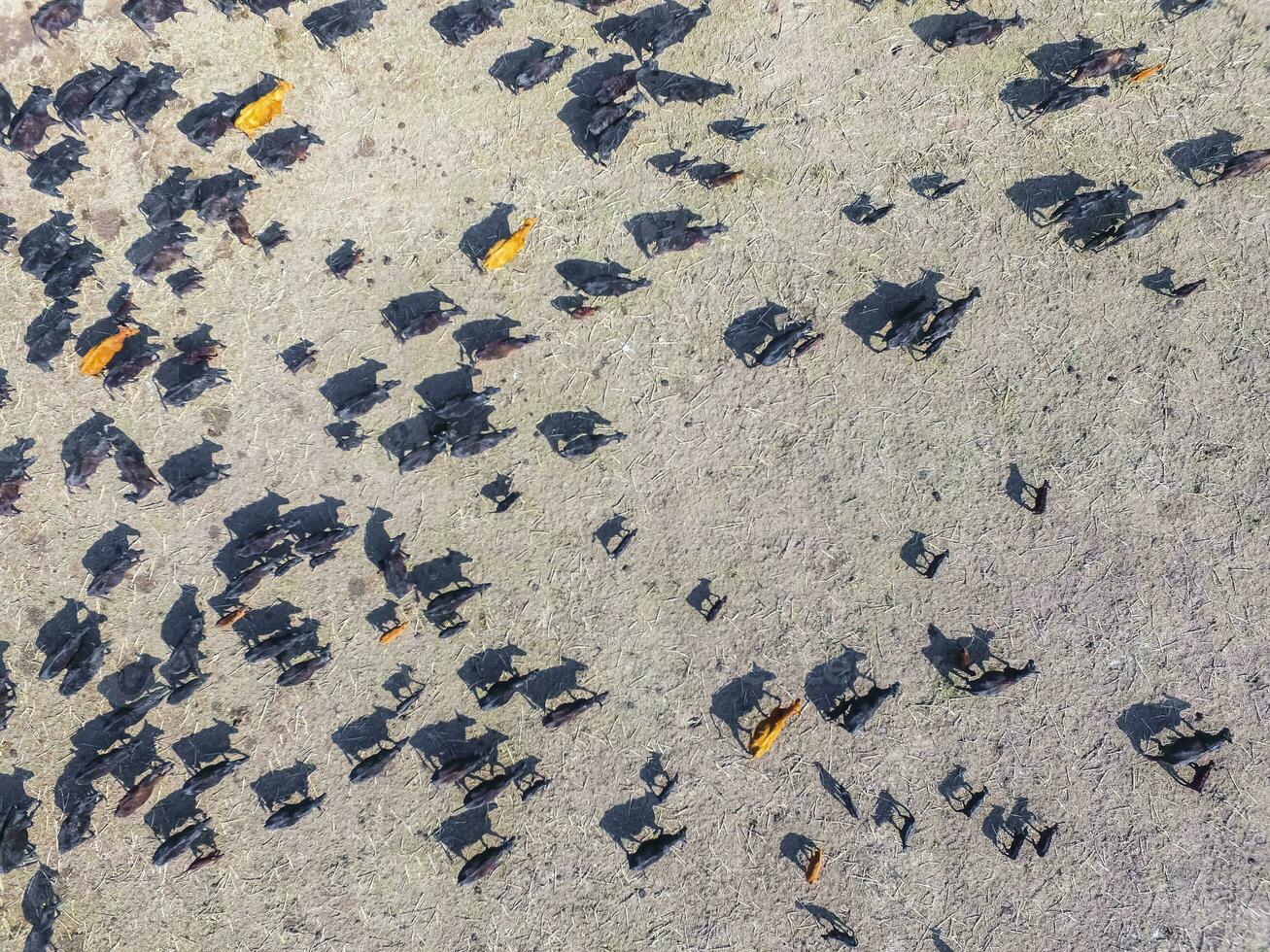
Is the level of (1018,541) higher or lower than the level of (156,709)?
lower

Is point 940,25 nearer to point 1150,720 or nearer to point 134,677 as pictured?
point 1150,720

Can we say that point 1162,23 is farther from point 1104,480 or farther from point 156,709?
point 156,709

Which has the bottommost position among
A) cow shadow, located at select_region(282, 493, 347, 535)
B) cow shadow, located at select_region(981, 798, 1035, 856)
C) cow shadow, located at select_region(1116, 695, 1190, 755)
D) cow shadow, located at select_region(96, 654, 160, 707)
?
cow shadow, located at select_region(981, 798, 1035, 856)

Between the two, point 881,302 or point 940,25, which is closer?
point 940,25

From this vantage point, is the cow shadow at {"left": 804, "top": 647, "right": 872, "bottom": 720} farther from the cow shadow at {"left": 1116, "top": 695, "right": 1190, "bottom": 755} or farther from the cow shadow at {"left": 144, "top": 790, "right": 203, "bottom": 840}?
the cow shadow at {"left": 144, "top": 790, "right": 203, "bottom": 840}

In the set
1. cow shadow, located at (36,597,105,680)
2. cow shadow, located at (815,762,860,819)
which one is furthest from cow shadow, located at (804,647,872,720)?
cow shadow, located at (36,597,105,680)

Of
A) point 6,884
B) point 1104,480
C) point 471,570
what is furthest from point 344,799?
point 1104,480

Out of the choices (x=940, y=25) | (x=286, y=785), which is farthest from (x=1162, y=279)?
(x=286, y=785)

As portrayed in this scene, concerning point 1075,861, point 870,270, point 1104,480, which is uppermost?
point 870,270

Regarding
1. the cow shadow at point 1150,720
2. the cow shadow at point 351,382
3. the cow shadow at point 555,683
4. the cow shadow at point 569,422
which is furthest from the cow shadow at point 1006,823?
the cow shadow at point 351,382
